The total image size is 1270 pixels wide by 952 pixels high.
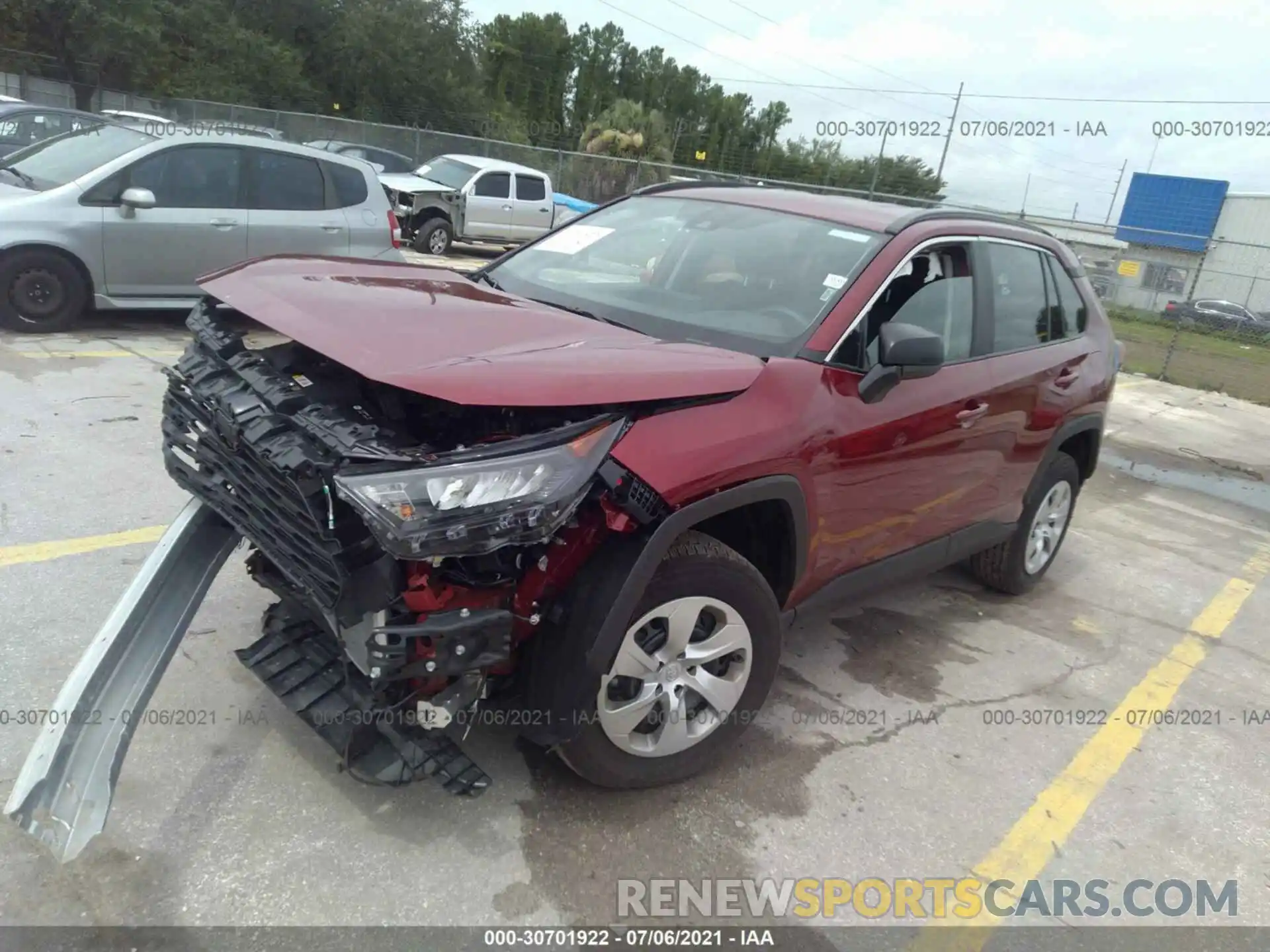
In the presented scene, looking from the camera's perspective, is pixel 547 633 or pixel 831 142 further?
pixel 831 142

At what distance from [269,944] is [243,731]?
894mm

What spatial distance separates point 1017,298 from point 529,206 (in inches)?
568

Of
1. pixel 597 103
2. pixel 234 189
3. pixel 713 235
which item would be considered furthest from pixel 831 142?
pixel 713 235

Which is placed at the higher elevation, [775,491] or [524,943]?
[775,491]

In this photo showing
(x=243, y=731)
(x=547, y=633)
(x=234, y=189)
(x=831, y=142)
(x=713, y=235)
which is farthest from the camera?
→ (x=831, y=142)

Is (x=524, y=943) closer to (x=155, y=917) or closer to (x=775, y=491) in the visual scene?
(x=155, y=917)

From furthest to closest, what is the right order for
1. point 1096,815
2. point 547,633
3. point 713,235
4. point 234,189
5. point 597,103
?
point 597,103, point 234,189, point 713,235, point 1096,815, point 547,633

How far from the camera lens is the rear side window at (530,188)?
1745 cm

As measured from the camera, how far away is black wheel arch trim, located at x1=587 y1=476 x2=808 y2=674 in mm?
2498

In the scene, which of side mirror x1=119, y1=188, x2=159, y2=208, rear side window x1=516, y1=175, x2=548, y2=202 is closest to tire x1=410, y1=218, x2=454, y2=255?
rear side window x1=516, y1=175, x2=548, y2=202

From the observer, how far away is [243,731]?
3.01 metres

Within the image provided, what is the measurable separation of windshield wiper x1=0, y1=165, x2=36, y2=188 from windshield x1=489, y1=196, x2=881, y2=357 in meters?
5.44

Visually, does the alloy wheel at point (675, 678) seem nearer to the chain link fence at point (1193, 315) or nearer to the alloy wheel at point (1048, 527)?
the alloy wheel at point (1048, 527)

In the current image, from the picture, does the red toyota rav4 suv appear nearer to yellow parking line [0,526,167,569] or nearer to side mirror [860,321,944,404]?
side mirror [860,321,944,404]
